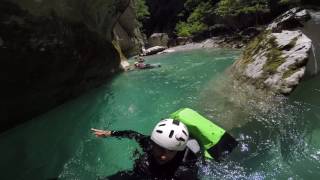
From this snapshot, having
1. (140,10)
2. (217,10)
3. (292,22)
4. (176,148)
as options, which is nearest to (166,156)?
(176,148)

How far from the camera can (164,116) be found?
382 inches

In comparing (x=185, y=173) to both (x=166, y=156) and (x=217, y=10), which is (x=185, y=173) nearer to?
(x=166, y=156)

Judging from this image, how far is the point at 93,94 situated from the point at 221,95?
19.9ft

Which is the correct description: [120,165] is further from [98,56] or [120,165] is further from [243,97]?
[98,56]

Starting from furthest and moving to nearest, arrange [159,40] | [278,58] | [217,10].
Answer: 1. [159,40]
2. [217,10]
3. [278,58]

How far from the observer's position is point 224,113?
29.4 feet

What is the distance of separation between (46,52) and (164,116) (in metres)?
4.81

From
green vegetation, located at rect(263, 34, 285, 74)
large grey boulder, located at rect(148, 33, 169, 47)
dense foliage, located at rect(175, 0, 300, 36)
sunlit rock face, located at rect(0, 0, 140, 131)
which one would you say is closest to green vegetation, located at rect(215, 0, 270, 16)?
dense foliage, located at rect(175, 0, 300, 36)

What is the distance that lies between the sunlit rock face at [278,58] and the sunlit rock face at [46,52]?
6.34 m

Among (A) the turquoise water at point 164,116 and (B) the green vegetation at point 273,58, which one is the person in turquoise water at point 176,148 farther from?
(B) the green vegetation at point 273,58

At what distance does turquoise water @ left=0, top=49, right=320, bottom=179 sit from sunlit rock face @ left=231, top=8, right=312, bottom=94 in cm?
56

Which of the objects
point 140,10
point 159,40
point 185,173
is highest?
point 140,10

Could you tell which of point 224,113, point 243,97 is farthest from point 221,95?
point 224,113

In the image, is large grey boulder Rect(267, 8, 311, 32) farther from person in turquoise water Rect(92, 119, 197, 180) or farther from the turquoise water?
person in turquoise water Rect(92, 119, 197, 180)
